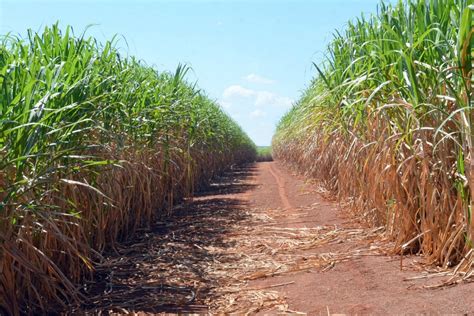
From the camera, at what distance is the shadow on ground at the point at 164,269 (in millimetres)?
3686

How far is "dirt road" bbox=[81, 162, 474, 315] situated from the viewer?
134 inches

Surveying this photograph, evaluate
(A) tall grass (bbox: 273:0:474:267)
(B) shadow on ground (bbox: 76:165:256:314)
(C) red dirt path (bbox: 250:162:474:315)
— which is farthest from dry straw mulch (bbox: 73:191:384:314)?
(A) tall grass (bbox: 273:0:474:267)

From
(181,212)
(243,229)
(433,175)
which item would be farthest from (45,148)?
(181,212)

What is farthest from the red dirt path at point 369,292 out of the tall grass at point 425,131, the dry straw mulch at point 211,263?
the tall grass at point 425,131

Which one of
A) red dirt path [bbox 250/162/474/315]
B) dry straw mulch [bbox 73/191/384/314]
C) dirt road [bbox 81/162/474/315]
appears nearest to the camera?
red dirt path [bbox 250/162/474/315]

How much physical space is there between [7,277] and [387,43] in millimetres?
3129

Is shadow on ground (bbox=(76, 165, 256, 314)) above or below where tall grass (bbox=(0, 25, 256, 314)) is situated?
below

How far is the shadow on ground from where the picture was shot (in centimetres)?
369

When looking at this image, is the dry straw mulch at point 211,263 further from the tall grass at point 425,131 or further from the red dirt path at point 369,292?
the tall grass at point 425,131

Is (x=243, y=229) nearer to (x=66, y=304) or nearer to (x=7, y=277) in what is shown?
(x=66, y=304)

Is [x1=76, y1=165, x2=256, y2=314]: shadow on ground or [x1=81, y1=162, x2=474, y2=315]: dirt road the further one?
[x1=76, y1=165, x2=256, y2=314]: shadow on ground

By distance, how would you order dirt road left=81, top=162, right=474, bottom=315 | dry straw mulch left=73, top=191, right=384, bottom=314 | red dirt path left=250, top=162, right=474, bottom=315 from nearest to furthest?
1. red dirt path left=250, top=162, right=474, bottom=315
2. dirt road left=81, top=162, right=474, bottom=315
3. dry straw mulch left=73, top=191, right=384, bottom=314

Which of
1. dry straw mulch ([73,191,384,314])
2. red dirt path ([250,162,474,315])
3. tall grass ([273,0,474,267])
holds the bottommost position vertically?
red dirt path ([250,162,474,315])

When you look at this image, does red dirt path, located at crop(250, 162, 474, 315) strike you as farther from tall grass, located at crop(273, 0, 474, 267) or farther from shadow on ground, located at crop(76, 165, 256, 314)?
shadow on ground, located at crop(76, 165, 256, 314)
